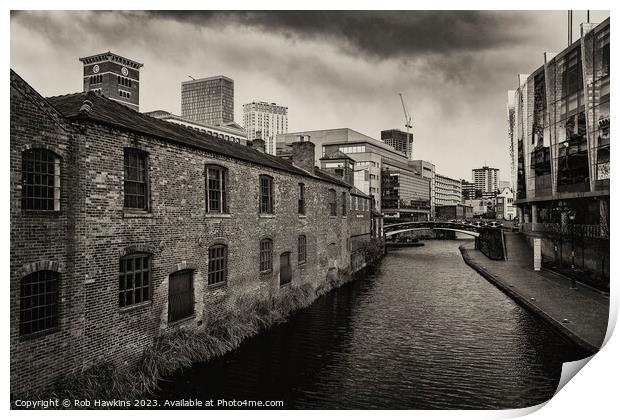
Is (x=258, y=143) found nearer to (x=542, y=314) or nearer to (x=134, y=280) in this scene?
(x=134, y=280)

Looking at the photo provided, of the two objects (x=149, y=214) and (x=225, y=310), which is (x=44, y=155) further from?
(x=225, y=310)

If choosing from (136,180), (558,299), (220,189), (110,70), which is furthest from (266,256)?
(558,299)

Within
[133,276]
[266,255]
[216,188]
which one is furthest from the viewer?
[266,255]

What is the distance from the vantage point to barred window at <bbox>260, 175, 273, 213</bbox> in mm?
15039

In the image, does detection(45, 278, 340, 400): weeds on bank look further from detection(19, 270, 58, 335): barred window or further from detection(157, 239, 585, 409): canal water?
detection(19, 270, 58, 335): barred window

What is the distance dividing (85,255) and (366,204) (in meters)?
27.0

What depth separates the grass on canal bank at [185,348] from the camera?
7.62 meters

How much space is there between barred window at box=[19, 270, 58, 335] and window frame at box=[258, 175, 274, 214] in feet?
25.8

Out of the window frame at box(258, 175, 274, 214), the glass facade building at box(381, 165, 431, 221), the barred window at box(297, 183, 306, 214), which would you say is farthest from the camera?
the glass facade building at box(381, 165, 431, 221)

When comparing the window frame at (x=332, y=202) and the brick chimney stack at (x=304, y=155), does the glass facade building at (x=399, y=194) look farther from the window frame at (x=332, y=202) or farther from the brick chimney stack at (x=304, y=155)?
the brick chimney stack at (x=304, y=155)

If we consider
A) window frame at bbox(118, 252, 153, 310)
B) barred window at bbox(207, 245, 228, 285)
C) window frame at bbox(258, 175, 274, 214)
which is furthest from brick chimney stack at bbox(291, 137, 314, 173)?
window frame at bbox(118, 252, 153, 310)

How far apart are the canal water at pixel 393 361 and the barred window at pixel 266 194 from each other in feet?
14.3

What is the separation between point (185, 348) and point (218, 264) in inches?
118

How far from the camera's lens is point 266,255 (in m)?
15.3
